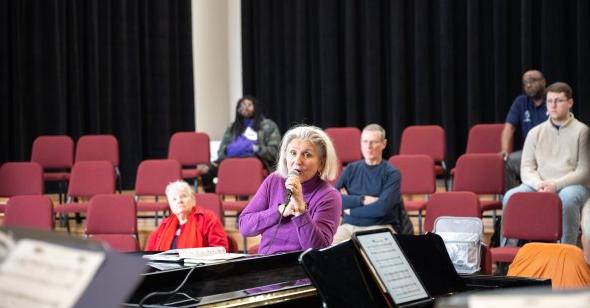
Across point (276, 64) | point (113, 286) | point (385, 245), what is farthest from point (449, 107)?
point (113, 286)

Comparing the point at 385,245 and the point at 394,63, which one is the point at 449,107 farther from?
the point at 385,245

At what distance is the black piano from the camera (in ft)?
9.30

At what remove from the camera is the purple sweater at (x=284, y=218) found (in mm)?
4180

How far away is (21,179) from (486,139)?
170 inches

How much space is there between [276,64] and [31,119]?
3.01 metres

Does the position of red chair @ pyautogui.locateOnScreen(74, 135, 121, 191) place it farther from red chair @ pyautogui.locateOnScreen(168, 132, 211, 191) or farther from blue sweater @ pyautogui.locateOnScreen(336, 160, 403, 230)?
blue sweater @ pyautogui.locateOnScreen(336, 160, 403, 230)

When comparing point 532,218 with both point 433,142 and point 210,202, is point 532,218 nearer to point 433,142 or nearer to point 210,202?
point 210,202

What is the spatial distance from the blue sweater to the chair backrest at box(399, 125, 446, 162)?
2250 millimetres

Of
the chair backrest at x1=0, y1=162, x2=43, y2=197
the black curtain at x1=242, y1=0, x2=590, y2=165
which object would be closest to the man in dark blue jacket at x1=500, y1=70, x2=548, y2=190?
the black curtain at x1=242, y1=0, x2=590, y2=165

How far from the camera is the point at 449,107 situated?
10.6 meters

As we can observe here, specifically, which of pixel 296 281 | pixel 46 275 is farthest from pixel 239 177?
pixel 46 275

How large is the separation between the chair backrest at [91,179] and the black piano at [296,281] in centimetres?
503

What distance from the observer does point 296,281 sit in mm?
3414

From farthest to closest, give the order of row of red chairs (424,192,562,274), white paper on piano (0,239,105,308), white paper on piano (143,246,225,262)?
row of red chairs (424,192,562,274) → white paper on piano (143,246,225,262) → white paper on piano (0,239,105,308)
